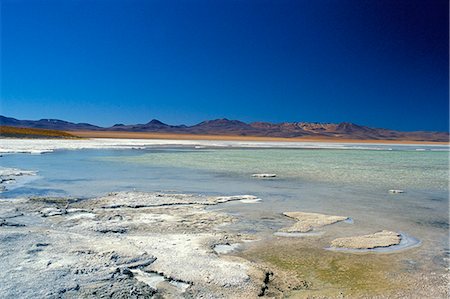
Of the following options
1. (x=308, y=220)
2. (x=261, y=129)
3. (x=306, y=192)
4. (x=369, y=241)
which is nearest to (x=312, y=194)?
(x=306, y=192)

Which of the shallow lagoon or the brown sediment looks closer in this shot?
the brown sediment

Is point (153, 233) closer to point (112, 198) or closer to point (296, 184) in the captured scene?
point (112, 198)

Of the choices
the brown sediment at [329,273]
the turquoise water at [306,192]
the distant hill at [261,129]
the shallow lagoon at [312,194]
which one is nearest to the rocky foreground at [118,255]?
the brown sediment at [329,273]

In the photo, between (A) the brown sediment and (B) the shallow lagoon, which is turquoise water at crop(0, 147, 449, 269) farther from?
(A) the brown sediment

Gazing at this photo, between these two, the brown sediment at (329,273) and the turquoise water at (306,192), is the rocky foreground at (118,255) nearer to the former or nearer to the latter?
the brown sediment at (329,273)

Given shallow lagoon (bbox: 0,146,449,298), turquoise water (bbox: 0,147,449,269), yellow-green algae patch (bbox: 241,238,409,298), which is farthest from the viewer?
turquoise water (bbox: 0,147,449,269)

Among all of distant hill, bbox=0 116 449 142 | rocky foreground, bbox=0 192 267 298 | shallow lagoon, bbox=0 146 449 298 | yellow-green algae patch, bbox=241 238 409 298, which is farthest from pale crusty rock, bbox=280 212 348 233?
distant hill, bbox=0 116 449 142

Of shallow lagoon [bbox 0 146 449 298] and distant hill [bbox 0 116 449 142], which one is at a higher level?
distant hill [bbox 0 116 449 142]
